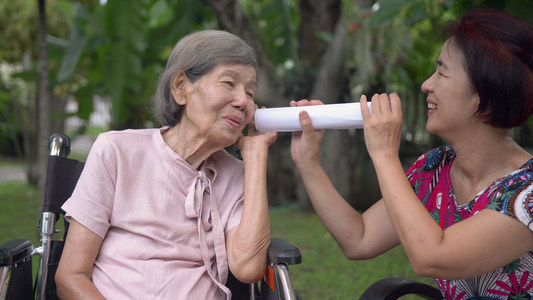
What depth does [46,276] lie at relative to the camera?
196 cm

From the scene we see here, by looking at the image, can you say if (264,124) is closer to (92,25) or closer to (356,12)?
(356,12)

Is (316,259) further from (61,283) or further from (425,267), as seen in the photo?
(425,267)

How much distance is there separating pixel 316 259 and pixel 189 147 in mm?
2743

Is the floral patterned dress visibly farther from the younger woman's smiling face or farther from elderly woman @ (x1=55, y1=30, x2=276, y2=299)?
elderly woman @ (x1=55, y1=30, x2=276, y2=299)

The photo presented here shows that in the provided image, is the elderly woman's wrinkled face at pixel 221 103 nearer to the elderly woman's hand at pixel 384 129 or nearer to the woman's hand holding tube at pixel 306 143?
the woman's hand holding tube at pixel 306 143

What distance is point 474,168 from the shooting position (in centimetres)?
170

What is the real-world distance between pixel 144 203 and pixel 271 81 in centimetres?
458

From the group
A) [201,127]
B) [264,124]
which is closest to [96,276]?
[201,127]

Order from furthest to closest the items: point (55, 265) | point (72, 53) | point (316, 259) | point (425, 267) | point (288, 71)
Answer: point (288, 71), point (72, 53), point (316, 259), point (55, 265), point (425, 267)

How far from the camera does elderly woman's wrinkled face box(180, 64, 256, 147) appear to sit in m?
1.88

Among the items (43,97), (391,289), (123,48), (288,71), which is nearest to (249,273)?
(391,289)

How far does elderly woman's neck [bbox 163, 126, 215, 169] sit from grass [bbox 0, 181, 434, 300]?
188 cm

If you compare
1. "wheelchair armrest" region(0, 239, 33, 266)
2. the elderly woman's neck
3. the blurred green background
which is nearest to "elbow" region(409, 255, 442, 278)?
the elderly woman's neck

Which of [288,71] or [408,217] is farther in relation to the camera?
[288,71]
